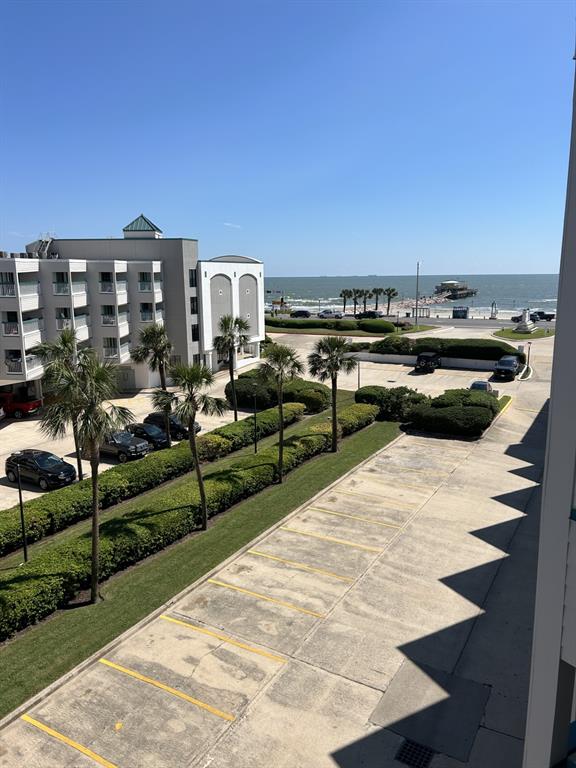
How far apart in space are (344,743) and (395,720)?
1.19 metres

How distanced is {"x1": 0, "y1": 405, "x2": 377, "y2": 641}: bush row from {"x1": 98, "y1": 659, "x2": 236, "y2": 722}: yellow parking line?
8.74 ft

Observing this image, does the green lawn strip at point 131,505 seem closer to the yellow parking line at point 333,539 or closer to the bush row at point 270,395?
the bush row at point 270,395

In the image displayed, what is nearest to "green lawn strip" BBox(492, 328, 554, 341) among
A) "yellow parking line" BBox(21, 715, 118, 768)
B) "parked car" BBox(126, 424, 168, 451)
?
"parked car" BBox(126, 424, 168, 451)

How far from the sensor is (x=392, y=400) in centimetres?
3400

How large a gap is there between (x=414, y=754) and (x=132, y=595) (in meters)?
8.48

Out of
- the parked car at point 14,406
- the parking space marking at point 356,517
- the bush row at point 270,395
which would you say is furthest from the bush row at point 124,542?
the parked car at point 14,406

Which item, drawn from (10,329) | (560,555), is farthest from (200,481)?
(10,329)

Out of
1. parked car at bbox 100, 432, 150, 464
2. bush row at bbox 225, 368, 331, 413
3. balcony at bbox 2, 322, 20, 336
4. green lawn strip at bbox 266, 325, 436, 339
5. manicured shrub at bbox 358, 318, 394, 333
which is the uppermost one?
balcony at bbox 2, 322, 20, 336

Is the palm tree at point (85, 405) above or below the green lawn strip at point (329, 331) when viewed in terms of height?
above

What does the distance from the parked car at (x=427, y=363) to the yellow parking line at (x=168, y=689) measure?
41.7 meters

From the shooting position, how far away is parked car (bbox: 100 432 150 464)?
27016mm

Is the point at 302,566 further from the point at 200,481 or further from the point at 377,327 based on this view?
the point at 377,327

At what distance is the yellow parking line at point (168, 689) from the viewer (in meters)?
10.9

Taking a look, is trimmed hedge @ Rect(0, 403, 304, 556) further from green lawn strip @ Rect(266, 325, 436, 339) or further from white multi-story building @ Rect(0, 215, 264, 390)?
green lawn strip @ Rect(266, 325, 436, 339)
